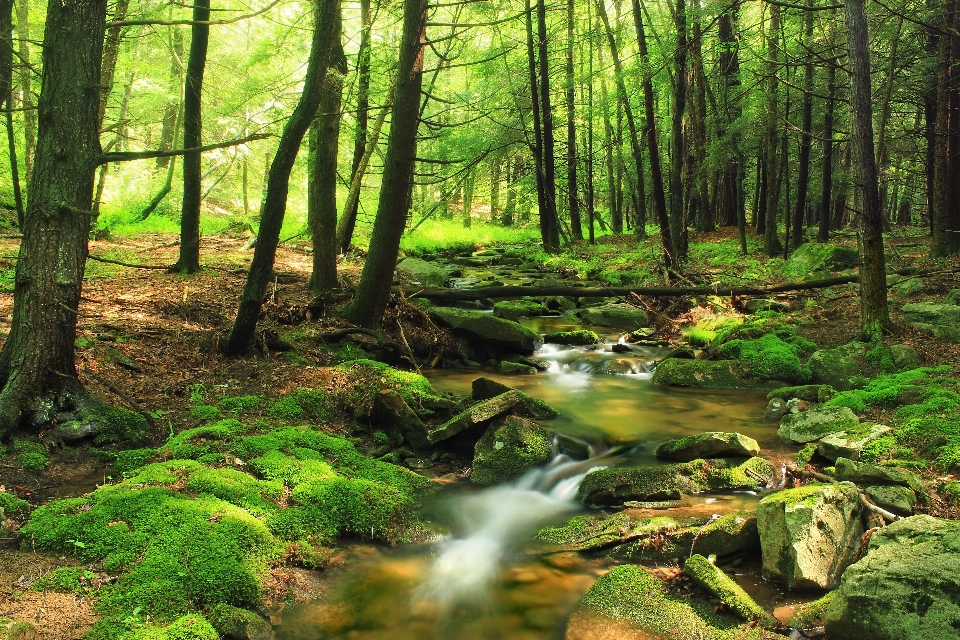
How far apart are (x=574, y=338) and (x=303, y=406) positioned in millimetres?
6590

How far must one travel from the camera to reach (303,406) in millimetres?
7207

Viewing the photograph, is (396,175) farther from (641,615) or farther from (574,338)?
(641,615)

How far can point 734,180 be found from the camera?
2566cm

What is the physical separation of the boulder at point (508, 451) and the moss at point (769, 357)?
436 cm

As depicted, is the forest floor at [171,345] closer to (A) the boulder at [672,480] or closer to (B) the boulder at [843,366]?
(B) the boulder at [843,366]

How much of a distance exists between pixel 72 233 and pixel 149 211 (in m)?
16.6

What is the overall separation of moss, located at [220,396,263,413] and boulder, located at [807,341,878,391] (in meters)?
7.53

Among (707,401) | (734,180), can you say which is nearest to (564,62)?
(734,180)

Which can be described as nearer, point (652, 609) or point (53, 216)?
point (652, 609)

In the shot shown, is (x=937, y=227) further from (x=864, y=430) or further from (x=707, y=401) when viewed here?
(x=864, y=430)

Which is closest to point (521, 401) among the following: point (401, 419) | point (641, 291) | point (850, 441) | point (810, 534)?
point (401, 419)

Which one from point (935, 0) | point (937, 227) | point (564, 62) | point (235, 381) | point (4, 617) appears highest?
point (564, 62)

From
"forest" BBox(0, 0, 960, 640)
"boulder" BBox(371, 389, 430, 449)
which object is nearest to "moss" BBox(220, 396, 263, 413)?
"forest" BBox(0, 0, 960, 640)

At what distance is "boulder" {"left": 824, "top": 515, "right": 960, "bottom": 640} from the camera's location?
3139mm
